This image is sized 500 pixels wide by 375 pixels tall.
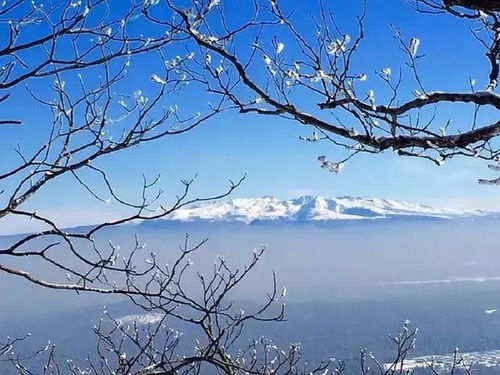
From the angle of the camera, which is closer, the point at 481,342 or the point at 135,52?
the point at 135,52

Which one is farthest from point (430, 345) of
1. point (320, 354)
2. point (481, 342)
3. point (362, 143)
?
point (362, 143)

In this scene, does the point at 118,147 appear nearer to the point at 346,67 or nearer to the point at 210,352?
the point at 210,352

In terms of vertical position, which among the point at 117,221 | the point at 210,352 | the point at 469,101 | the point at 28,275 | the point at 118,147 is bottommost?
the point at 210,352

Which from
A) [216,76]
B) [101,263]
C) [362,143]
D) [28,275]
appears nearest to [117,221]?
[101,263]

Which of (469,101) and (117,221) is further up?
(469,101)

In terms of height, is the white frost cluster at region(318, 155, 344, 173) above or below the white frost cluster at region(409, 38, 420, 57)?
below

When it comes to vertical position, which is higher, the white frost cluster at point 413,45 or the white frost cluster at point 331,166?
the white frost cluster at point 413,45

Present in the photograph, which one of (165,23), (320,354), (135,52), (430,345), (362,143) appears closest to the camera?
(135,52)

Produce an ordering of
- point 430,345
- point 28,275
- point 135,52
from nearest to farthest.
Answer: point 28,275 → point 135,52 → point 430,345

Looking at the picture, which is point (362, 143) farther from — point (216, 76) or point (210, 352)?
point (210, 352)
